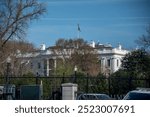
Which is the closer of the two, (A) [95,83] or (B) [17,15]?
(B) [17,15]

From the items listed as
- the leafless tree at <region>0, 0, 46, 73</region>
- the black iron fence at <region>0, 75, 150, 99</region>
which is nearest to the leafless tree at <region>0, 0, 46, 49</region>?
the leafless tree at <region>0, 0, 46, 73</region>

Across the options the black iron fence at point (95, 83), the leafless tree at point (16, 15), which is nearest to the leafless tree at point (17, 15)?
the leafless tree at point (16, 15)

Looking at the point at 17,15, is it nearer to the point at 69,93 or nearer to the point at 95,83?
the point at 69,93

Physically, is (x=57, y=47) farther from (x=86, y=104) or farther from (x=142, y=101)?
(x=142, y=101)

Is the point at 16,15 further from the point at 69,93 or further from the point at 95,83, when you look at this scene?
the point at 95,83

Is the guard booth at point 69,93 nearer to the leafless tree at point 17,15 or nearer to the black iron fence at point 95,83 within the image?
the leafless tree at point 17,15

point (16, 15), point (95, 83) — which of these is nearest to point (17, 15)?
point (16, 15)

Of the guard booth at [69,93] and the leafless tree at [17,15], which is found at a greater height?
the leafless tree at [17,15]

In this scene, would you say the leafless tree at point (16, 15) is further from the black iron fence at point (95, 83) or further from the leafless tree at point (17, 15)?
the black iron fence at point (95, 83)

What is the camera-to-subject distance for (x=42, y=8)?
345cm

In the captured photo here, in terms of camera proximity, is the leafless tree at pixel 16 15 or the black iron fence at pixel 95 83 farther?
the black iron fence at pixel 95 83

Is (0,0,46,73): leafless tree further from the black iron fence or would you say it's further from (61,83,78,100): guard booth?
the black iron fence

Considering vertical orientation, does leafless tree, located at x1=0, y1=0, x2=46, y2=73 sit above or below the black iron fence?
above

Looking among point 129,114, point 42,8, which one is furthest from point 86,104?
point 42,8
